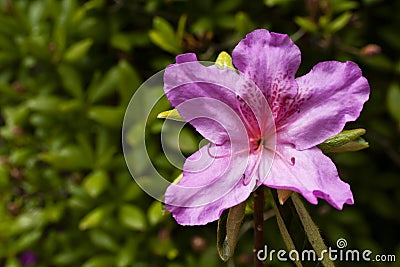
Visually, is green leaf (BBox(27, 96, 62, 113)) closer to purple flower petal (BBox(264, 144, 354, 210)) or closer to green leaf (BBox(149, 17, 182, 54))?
green leaf (BBox(149, 17, 182, 54))

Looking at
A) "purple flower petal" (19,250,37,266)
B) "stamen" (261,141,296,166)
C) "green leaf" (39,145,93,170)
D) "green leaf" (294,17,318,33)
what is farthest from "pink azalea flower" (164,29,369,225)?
"purple flower petal" (19,250,37,266)

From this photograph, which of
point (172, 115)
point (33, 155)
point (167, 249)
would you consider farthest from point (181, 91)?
point (33, 155)

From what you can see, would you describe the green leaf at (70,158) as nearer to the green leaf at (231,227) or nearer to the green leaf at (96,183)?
the green leaf at (96,183)

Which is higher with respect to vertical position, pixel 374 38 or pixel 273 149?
pixel 273 149

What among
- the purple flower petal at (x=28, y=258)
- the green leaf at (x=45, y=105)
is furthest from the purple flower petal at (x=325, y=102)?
the purple flower petal at (x=28, y=258)

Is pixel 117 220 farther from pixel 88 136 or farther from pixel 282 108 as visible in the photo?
pixel 282 108
